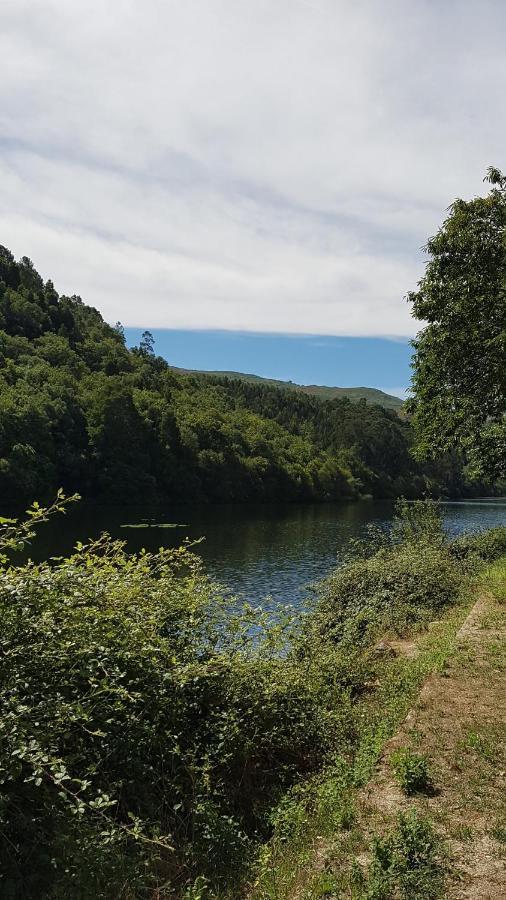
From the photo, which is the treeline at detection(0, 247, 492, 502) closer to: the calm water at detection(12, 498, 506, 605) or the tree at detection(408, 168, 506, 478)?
the calm water at detection(12, 498, 506, 605)

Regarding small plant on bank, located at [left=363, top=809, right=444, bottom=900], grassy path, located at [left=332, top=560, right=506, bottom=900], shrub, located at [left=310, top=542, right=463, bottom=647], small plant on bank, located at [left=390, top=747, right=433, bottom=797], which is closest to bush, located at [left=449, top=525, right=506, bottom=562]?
shrub, located at [left=310, top=542, right=463, bottom=647]

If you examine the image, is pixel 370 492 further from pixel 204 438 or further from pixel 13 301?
pixel 13 301

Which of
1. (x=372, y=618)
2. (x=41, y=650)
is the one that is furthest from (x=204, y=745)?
(x=372, y=618)

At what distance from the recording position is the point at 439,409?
2377cm

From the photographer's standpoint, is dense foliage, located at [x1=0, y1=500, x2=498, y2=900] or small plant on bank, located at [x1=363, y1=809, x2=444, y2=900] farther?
dense foliage, located at [x1=0, y1=500, x2=498, y2=900]

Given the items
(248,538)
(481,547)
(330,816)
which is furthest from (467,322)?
(248,538)

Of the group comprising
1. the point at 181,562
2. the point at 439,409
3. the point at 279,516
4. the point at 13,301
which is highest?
the point at 13,301

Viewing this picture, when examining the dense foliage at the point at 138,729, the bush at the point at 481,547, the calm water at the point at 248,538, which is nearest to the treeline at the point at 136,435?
the calm water at the point at 248,538

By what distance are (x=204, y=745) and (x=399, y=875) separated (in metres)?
2.71

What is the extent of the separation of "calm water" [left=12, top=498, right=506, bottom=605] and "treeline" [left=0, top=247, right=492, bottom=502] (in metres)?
11.9

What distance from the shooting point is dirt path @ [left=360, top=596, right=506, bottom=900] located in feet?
17.6

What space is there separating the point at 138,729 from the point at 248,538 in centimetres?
4972

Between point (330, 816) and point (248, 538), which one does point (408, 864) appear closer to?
point (330, 816)

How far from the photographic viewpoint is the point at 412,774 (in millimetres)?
6750
